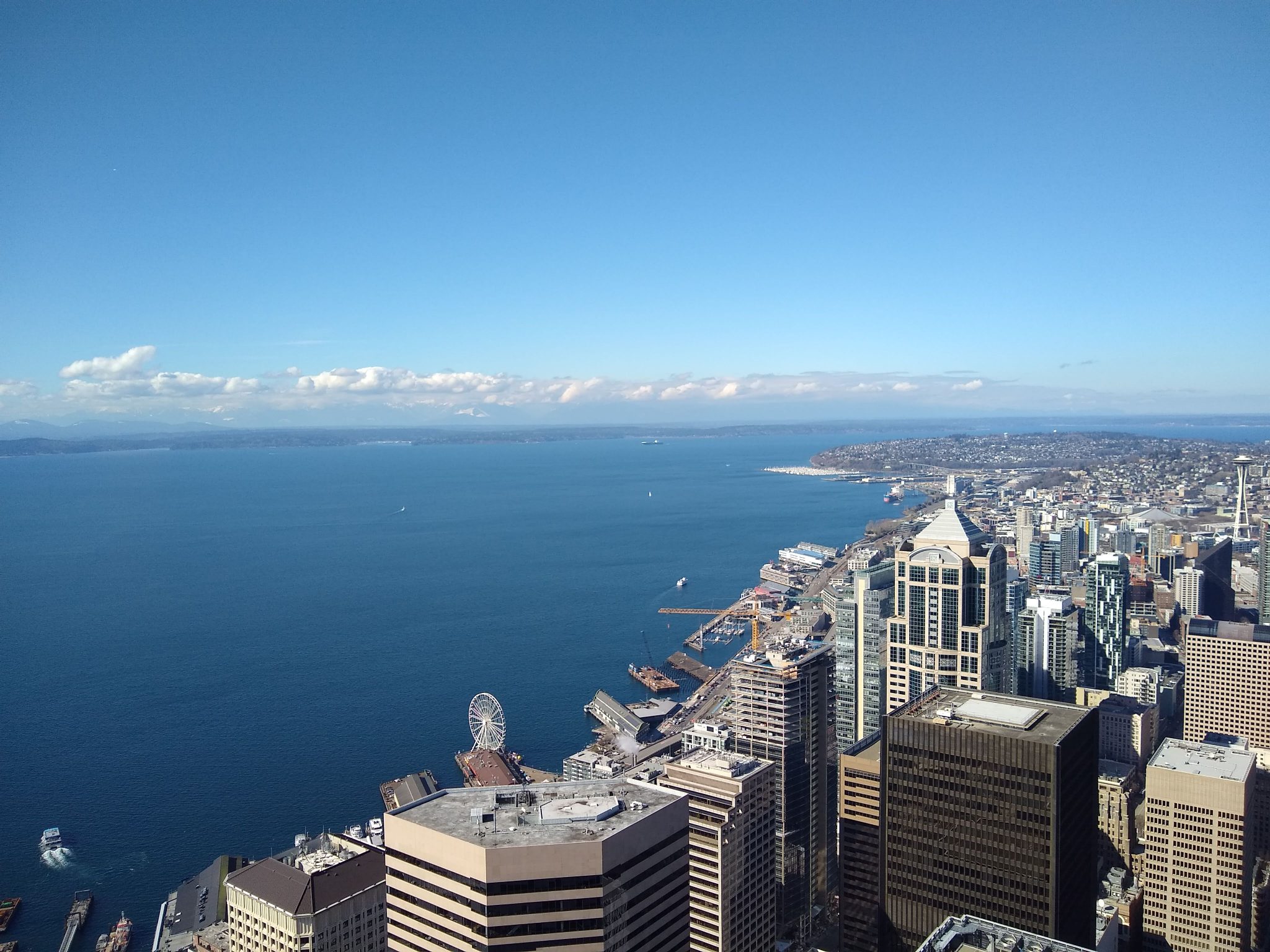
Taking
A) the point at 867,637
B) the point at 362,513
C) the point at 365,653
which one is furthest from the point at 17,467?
the point at 867,637

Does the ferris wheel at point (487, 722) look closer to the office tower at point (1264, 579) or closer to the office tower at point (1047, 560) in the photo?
the office tower at point (1047, 560)

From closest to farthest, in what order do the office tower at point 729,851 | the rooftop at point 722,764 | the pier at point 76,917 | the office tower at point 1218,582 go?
the office tower at point 729,851 → the rooftop at point 722,764 → the pier at point 76,917 → the office tower at point 1218,582

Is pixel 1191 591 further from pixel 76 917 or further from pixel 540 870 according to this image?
pixel 76 917

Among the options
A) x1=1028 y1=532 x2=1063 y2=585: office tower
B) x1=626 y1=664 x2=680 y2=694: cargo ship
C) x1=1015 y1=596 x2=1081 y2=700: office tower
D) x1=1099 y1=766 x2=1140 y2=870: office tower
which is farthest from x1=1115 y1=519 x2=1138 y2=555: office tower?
x1=1099 y1=766 x2=1140 y2=870: office tower

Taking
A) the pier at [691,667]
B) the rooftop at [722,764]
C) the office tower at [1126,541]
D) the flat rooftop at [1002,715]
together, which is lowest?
the pier at [691,667]

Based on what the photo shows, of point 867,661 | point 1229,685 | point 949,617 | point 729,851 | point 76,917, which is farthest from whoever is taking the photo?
point 1229,685

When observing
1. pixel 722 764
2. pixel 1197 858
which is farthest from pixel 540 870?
pixel 1197 858

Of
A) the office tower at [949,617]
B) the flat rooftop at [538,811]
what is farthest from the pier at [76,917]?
the office tower at [949,617]

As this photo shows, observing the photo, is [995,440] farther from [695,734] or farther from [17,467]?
[17,467]
